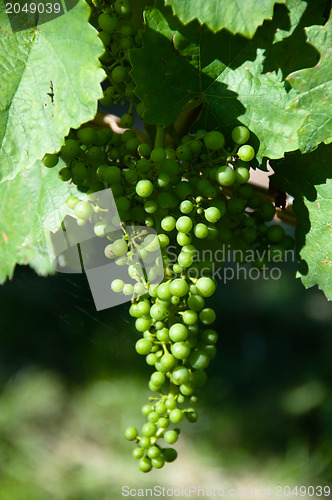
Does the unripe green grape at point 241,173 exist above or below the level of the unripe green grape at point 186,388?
above

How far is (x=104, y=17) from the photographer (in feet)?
1.77

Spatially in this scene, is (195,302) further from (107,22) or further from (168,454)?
(107,22)

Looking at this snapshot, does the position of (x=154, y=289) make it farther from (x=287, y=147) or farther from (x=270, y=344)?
(x=270, y=344)

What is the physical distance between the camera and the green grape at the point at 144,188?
55 centimetres

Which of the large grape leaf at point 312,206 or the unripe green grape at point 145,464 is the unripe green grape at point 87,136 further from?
the unripe green grape at point 145,464

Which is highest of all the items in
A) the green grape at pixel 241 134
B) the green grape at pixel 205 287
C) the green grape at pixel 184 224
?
the green grape at pixel 241 134

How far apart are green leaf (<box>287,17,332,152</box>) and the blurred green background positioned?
1358mm

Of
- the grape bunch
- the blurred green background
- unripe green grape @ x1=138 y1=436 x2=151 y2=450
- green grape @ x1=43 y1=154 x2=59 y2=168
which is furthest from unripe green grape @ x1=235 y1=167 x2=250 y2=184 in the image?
the blurred green background

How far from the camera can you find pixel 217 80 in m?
0.58

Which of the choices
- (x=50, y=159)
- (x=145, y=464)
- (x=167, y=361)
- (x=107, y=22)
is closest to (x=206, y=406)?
(x=145, y=464)

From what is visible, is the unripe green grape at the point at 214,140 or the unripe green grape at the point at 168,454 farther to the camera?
the unripe green grape at the point at 168,454

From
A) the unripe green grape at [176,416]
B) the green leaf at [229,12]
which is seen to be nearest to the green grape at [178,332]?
the unripe green grape at [176,416]

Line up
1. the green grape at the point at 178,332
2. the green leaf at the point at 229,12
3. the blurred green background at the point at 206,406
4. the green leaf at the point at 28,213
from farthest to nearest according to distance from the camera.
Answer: the blurred green background at the point at 206,406 → the green leaf at the point at 28,213 → the green grape at the point at 178,332 → the green leaf at the point at 229,12

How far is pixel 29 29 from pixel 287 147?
31 cm
